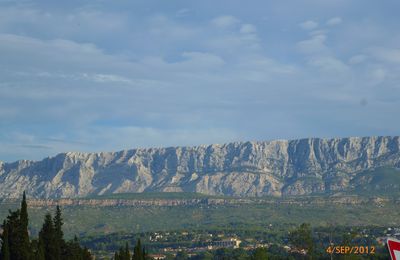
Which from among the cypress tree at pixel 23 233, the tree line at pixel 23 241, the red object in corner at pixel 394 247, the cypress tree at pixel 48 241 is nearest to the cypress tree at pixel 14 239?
the tree line at pixel 23 241

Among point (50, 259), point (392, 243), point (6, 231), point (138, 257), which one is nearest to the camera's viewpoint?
point (392, 243)

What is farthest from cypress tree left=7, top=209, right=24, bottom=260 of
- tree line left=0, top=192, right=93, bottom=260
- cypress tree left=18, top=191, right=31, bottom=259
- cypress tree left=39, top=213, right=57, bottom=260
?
cypress tree left=39, top=213, right=57, bottom=260

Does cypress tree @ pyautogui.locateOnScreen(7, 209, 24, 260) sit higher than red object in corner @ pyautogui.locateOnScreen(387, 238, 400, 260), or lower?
lower

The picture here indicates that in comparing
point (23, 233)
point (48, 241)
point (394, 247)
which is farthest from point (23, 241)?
point (394, 247)

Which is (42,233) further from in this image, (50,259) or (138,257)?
(138,257)

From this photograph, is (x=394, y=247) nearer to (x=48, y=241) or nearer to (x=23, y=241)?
(x=23, y=241)

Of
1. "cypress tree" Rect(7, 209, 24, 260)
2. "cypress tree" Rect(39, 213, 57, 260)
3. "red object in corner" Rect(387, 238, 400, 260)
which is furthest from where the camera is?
"cypress tree" Rect(39, 213, 57, 260)

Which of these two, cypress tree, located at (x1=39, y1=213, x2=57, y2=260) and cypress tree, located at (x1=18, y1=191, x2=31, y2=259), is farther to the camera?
cypress tree, located at (x1=39, y1=213, x2=57, y2=260)

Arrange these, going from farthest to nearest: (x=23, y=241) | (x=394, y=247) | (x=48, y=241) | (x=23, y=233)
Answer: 1. (x=48, y=241)
2. (x=23, y=241)
3. (x=23, y=233)
4. (x=394, y=247)

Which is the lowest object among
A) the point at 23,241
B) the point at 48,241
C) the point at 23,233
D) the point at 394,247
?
the point at 48,241

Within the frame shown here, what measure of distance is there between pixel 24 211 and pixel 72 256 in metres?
33.1

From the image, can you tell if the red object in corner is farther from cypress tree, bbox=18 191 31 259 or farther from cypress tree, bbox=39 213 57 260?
cypress tree, bbox=39 213 57 260

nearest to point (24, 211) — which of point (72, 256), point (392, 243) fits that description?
point (72, 256)

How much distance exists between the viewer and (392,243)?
28.1 meters
